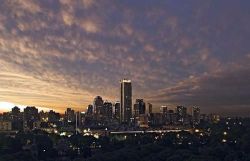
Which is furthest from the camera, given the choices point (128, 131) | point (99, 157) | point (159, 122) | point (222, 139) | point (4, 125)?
point (159, 122)

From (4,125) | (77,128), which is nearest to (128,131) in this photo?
(77,128)

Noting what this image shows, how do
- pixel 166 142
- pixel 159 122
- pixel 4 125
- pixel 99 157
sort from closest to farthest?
pixel 99 157 < pixel 166 142 < pixel 4 125 < pixel 159 122

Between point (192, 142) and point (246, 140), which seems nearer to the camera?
point (246, 140)

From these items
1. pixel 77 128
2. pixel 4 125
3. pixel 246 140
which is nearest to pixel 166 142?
pixel 246 140

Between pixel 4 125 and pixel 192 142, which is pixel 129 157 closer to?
pixel 192 142

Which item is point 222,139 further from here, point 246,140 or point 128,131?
point 128,131

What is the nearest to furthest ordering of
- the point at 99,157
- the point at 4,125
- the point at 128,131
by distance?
the point at 99,157 < the point at 128,131 < the point at 4,125

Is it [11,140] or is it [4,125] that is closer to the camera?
[11,140]

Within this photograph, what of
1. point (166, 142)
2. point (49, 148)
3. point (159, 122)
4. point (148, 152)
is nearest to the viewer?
point (148, 152)
